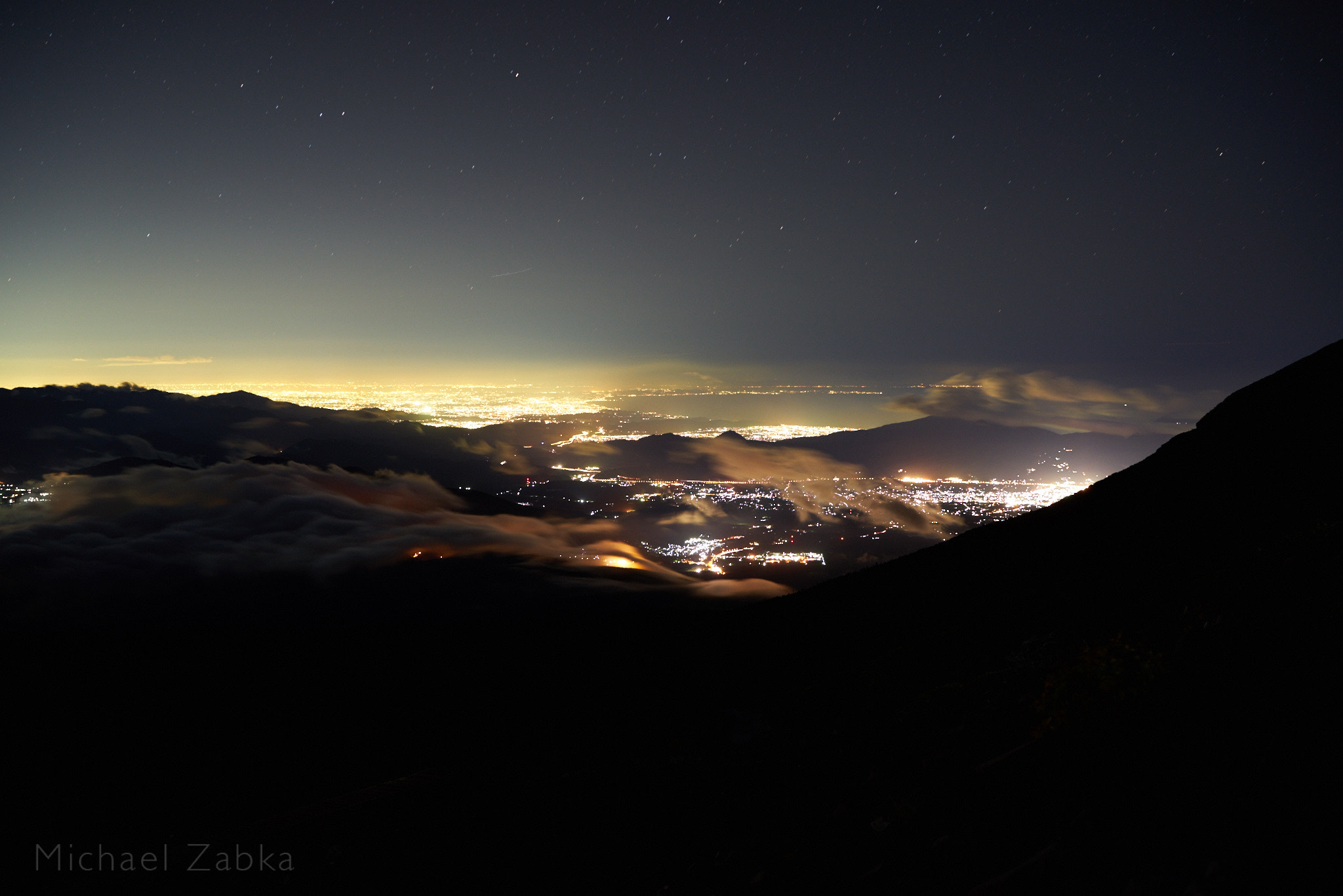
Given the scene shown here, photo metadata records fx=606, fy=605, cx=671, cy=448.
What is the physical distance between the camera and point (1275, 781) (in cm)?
489

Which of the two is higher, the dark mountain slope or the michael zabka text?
the dark mountain slope

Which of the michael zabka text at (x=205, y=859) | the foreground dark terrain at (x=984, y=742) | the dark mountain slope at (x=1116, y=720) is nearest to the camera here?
the dark mountain slope at (x=1116, y=720)

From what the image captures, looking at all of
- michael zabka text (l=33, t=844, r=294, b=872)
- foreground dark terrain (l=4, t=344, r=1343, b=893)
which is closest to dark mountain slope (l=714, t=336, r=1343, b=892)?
foreground dark terrain (l=4, t=344, r=1343, b=893)

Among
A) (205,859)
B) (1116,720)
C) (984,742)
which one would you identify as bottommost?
(205,859)

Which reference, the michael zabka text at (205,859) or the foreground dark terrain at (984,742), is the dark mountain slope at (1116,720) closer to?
the foreground dark terrain at (984,742)

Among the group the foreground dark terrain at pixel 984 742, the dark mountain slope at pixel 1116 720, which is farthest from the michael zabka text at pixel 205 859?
the dark mountain slope at pixel 1116 720

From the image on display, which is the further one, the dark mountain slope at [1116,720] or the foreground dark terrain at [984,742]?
the foreground dark terrain at [984,742]

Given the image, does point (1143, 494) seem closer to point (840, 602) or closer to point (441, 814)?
point (840, 602)

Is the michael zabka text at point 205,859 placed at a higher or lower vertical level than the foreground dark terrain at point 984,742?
lower

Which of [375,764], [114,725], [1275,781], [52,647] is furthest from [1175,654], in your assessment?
[52,647]

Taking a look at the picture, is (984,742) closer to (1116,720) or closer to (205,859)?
(1116,720)

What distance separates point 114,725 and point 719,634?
117 metres

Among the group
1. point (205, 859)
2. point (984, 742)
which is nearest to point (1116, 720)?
point (984, 742)

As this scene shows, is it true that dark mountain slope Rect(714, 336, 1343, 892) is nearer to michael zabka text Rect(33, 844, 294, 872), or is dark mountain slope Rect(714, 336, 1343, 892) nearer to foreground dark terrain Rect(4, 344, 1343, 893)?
foreground dark terrain Rect(4, 344, 1343, 893)
